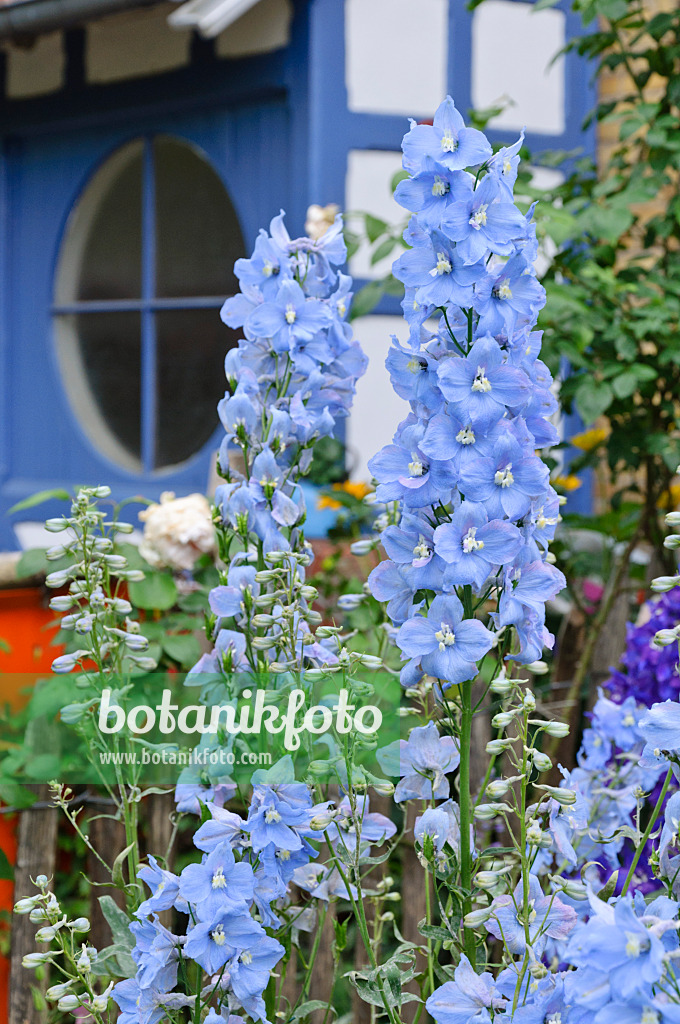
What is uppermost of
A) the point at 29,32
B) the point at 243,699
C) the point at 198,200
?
the point at 29,32

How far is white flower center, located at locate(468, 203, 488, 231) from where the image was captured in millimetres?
900

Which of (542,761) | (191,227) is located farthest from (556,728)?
(191,227)

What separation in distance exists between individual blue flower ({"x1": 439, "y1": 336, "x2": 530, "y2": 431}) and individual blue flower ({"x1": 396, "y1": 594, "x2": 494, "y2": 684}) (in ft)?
0.51

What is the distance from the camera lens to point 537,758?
84 centimetres

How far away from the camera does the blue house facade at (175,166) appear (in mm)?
3248

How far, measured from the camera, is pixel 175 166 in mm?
3785

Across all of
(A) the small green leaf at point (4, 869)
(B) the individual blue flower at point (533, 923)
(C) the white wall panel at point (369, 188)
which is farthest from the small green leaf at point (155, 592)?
(C) the white wall panel at point (369, 188)

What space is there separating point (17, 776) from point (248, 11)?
2547 mm

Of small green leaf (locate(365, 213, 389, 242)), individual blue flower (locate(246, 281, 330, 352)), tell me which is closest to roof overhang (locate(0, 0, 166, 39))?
small green leaf (locate(365, 213, 389, 242))

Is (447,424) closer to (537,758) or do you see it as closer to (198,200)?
(537,758)

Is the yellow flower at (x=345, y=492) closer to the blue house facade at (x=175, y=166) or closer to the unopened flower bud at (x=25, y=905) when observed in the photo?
the blue house facade at (x=175, y=166)

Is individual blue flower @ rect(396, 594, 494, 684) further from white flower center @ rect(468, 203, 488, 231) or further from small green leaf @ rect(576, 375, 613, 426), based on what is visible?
small green leaf @ rect(576, 375, 613, 426)

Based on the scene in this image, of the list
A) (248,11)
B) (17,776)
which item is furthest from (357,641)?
(248,11)

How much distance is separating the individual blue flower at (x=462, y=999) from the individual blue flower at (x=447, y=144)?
674 millimetres
